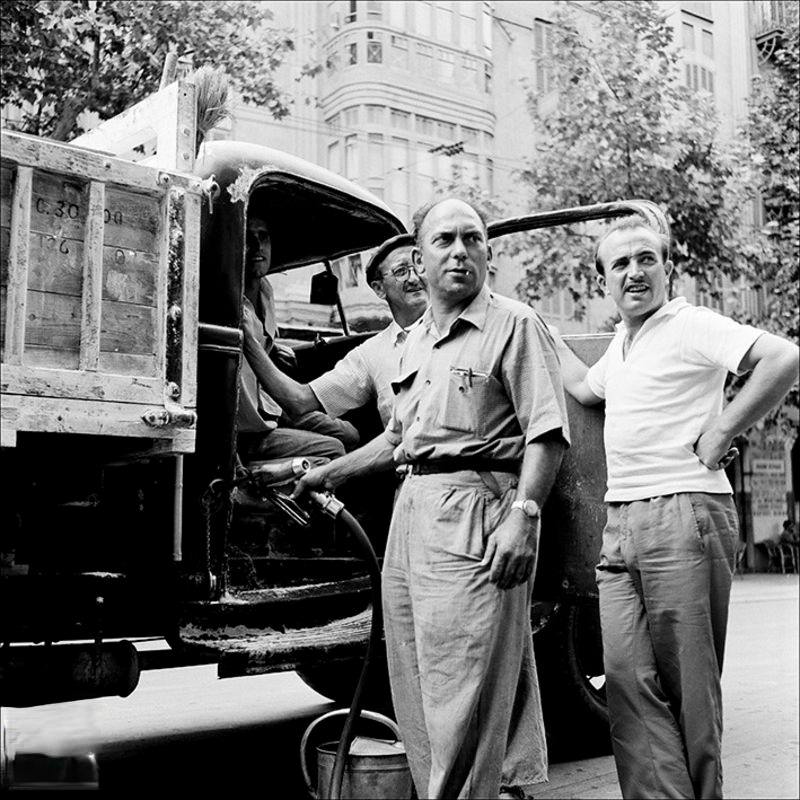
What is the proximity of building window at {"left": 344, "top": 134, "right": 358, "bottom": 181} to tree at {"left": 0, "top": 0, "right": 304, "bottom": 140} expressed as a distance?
7823 millimetres

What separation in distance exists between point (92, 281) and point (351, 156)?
15.8m

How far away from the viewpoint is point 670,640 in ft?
10.0

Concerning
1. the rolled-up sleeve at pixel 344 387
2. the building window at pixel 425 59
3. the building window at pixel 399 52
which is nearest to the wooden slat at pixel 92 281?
the rolled-up sleeve at pixel 344 387

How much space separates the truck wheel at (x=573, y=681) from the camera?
462 cm

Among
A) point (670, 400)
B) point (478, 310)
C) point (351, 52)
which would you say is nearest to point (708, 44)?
point (351, 52)

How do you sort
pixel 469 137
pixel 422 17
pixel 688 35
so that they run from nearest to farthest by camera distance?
1. pixel 422 17
2. pixel 469 137
3. pixel 688 35

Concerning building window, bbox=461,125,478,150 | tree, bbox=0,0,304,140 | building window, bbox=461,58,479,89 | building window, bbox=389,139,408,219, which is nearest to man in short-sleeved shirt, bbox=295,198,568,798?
tree, bbox=0,0,304,140

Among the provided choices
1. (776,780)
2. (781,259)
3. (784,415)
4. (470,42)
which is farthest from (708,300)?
(776,780)

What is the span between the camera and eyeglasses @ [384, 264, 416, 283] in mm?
4133

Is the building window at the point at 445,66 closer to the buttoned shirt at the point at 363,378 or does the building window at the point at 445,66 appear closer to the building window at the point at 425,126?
the building window at the point at 425,126

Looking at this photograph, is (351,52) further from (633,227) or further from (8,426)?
(8,426)

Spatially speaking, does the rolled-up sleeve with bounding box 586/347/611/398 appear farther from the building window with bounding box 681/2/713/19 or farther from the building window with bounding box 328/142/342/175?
the building window with bounding box 681/2/713/19

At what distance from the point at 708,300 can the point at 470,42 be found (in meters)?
7.60

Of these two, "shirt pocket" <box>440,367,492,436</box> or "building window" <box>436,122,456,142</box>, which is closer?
"shirt pocket" <box>440,367,492,436</box>
